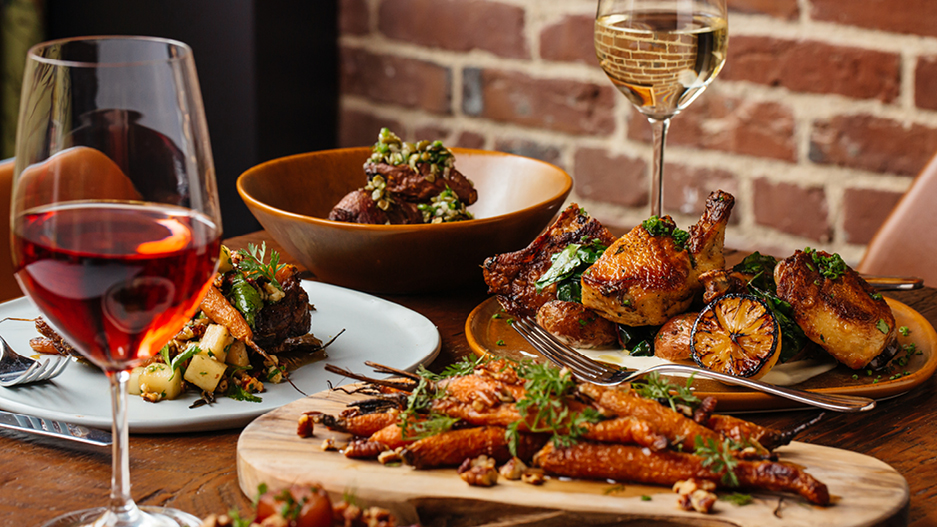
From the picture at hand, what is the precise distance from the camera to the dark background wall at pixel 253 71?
2977 mm

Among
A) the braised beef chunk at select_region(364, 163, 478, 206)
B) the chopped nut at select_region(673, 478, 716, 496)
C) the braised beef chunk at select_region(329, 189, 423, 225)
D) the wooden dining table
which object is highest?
the braised beef chunk at select_region(364, 163, 478, 206)

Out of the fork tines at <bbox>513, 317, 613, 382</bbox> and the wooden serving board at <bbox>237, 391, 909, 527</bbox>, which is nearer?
the wooden serving board at <bbox>237, 391, 909, 527</bbox>

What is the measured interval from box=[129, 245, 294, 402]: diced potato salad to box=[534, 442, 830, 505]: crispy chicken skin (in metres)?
0.34

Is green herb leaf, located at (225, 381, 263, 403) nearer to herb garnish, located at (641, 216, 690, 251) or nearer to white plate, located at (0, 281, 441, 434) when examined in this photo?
white plate, located at (0, 281, 441, 434)

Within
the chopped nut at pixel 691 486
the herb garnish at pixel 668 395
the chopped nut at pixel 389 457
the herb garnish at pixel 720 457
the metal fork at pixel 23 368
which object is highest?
the herb garnish at pixel 668 395

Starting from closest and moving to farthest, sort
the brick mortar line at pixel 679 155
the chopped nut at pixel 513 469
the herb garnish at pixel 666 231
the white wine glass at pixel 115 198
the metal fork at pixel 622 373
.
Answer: the white wine glass at pixel 115 198
the chopped nut at pixel 513 469
the metal fork at pixel 622 373
the herb garnish at pixel 666 231
the brick mortar line at pixel 679 155

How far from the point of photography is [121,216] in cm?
63

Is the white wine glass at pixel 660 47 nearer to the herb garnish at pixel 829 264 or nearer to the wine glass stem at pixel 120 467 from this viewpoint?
the herb garnish at pixel 829 264

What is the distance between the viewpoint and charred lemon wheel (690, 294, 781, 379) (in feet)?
3.06

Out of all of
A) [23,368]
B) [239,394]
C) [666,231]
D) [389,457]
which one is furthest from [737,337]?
[23,368]

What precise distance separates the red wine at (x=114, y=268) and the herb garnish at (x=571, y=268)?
0.51m

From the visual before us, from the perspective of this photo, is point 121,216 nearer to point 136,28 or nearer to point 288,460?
point 288,460

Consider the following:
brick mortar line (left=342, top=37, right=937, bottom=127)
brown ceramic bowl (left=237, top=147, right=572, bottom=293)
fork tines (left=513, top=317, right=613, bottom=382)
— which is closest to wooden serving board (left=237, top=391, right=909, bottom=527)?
fork tines (left=513, top=317, right=613, bottom=382)

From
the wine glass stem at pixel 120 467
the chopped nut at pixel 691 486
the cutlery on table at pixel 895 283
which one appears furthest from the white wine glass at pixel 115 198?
the cutlery on table at pixel 895 283
